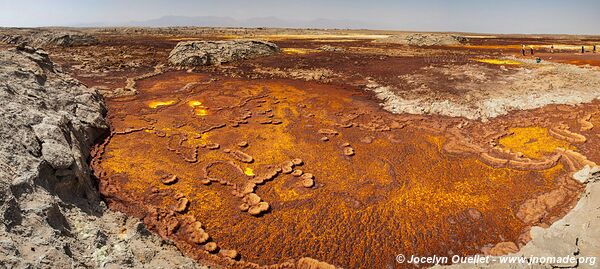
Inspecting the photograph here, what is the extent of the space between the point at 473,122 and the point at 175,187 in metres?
11.5

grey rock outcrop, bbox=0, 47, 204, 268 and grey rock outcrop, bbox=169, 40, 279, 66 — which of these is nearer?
grey rock outcrop, bbox=0, 47, 204, 268

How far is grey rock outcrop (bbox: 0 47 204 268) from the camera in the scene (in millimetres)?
4789

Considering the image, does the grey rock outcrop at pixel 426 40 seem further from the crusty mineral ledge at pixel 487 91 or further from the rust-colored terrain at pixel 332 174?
the rust-colored terrain at pixel 332 174

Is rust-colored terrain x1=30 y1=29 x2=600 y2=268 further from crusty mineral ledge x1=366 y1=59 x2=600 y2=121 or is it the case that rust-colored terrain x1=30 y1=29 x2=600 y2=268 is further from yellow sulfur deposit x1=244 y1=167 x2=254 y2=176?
crusty mineral ledge x1=366 y1=59 x2=600 y2=121

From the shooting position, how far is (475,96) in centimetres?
1664

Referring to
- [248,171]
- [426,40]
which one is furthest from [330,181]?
[426,40]

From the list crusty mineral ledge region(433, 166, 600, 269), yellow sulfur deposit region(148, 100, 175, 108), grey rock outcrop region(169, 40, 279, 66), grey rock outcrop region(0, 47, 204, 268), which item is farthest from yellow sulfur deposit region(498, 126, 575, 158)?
grey rock outcrop region(169, 40, 279, 66)

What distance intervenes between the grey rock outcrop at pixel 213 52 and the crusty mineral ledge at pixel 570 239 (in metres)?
24.8

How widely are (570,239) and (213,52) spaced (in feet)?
90.7

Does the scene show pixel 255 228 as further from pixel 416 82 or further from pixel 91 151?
pixel 416 82

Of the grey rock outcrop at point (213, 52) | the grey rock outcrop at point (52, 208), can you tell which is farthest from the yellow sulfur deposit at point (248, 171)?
the grey rock outcrop at point (213, 52)

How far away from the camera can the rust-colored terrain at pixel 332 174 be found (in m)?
7.22

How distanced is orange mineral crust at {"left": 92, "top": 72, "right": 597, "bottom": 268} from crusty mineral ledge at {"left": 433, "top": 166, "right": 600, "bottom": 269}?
727 millimetres

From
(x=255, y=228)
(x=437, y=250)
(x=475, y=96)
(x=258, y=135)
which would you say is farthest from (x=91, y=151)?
(x=475, y=96)
